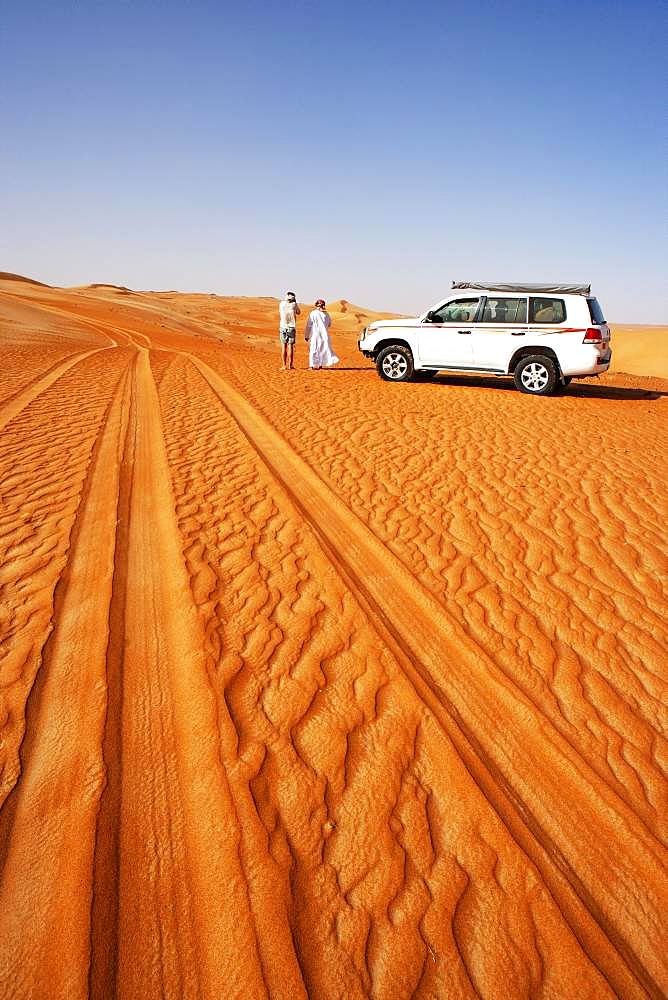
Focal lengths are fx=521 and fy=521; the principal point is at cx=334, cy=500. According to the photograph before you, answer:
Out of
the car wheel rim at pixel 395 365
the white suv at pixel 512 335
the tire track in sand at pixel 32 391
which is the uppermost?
the white suv at pixel 512 335

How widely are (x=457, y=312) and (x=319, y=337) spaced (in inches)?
164

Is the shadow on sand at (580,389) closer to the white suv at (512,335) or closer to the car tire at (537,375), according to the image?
the car tire at (537,375)

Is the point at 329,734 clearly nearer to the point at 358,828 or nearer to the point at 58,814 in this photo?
the point at 358,828

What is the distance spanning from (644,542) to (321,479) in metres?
3.29

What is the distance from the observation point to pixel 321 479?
6.00 metres

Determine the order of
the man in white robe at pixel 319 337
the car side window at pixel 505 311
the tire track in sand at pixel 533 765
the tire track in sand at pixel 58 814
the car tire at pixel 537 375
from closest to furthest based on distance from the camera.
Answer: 1. the tire track in sand at pixel 58 814
2. the tire track in sand at pixel 533 765
3. the car side window at pixel 505 311
4. the car tire at pixel 537 375
5. the man in white robe at pixel 319 337

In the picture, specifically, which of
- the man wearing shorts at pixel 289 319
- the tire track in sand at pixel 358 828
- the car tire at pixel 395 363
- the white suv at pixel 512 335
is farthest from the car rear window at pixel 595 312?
the tire track in sand at pixel 358 828

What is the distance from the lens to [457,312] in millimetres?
10875

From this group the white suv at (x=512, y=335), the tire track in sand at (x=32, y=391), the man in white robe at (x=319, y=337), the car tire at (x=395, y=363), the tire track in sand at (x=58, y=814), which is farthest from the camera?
the man in white robe at (x=319, y=337)

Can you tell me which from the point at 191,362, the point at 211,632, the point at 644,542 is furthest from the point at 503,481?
the point at 191,362

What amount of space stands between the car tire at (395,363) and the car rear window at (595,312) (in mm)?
3677

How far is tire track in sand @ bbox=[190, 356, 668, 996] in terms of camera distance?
193 cm

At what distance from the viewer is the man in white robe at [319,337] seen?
13305mm

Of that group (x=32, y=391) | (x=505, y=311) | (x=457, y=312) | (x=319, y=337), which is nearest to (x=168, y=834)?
(x=32, y=391)
